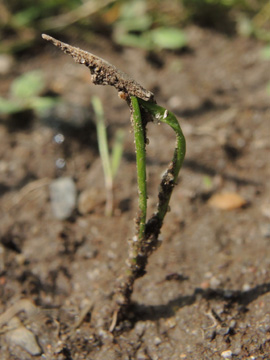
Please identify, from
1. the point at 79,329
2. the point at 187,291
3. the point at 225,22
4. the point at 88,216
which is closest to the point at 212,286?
the point at 187,291

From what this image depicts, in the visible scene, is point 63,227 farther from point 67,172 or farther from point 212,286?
point 212,286

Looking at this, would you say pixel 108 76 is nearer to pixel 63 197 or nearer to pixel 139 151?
pixel 139 151

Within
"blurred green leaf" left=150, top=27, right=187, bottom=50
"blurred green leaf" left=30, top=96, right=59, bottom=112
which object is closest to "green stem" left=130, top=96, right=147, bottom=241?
"blurred green leaf" left=30, top=96, right=59, bottom=112

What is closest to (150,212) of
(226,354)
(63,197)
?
(63,197)

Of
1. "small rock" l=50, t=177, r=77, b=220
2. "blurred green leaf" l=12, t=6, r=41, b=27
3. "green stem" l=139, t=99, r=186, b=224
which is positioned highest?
"green stem" l=139, t=99, r=186, b=224

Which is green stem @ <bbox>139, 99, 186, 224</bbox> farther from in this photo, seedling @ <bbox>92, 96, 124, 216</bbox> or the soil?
seedling @ <bbox>92, 96, 124, 216</bbox>

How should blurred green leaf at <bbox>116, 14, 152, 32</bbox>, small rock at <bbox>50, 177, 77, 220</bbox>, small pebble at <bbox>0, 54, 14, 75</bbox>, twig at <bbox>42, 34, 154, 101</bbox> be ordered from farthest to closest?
blurred green leaf at <bbox>116, 14, 152, 32</bbox> → small pebble at <bbox>0, 54, 14, 75</bbox> → small rock at <bbox>50, 177, 77, 220</bbox> → twig at <bbox>42, 34, 154, 101</bbox>
